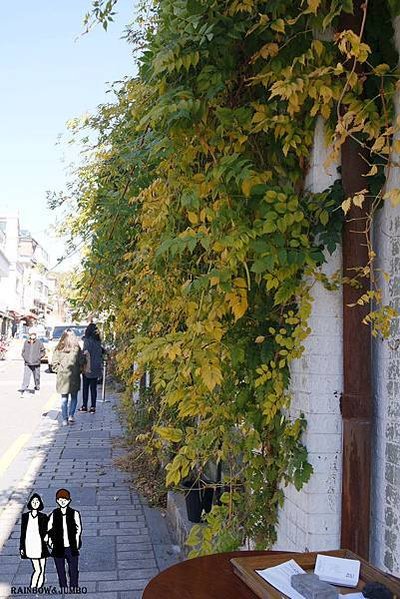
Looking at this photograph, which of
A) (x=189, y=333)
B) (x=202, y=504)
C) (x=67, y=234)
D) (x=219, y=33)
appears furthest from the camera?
(x=67, y=234)

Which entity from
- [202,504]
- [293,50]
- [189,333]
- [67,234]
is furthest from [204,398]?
[67,234]

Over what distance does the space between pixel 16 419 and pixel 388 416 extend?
34.3 ft

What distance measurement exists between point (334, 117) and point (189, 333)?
1.23 metres

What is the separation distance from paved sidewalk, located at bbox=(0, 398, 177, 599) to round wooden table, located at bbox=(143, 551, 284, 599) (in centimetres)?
260

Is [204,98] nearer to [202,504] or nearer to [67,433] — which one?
[202,504]

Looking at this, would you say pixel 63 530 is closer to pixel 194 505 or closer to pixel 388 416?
pixel 194 505

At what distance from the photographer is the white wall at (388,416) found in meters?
2.49

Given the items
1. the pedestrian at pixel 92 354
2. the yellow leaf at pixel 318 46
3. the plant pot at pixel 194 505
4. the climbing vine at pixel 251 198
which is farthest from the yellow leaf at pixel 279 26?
the pedestrian at pixel 92 354

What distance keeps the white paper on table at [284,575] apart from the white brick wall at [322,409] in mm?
832

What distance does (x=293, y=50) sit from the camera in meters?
2.77

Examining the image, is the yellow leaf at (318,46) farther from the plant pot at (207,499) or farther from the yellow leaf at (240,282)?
the plant pot at (207,499)

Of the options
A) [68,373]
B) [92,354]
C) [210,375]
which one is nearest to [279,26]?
[210,375]

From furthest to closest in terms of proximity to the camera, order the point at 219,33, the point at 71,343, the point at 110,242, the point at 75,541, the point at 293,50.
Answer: the point at 71,343
the point at 110,242
the point at 75,541
the point at 293,50
the point at 219,33

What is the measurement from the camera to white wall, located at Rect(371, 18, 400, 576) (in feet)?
8.17
